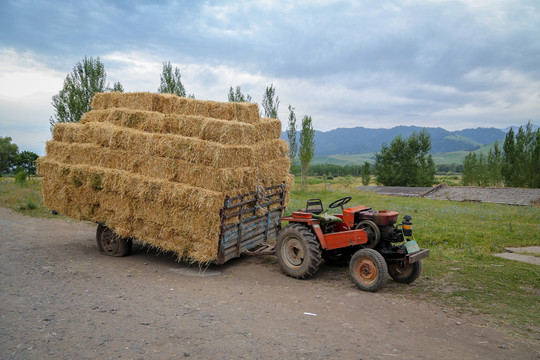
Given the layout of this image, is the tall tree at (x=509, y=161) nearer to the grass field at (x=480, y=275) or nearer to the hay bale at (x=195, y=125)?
the grass field at (x=480, y=275)

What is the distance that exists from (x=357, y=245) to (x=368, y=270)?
794 mm

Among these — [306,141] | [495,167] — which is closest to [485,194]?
[306,141]

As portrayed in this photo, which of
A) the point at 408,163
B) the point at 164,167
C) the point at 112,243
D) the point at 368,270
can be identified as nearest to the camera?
the point at 368,270

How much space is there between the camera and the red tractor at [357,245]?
21.2ft

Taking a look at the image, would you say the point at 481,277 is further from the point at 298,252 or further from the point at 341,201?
the point at 298,252

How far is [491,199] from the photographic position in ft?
95.1

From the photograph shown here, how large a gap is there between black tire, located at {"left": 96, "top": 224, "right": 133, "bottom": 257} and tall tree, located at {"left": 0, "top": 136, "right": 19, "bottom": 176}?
47.6 metres

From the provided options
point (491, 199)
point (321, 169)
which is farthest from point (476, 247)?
point (321, 169)

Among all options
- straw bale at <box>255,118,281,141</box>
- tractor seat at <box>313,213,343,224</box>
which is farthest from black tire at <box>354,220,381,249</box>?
straw bale at <box>255,118,281,141</box>

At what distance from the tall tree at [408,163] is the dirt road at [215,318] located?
5263cm

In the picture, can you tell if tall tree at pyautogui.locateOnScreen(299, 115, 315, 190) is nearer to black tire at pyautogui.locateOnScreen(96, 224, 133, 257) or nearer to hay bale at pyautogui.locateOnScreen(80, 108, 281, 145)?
hay bale at pyautogui.locateOnScreen(80, 108, 281, 145)

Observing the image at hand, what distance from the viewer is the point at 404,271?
6.98 m

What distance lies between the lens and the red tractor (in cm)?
646

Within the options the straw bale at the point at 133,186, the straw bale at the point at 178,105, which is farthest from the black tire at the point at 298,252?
the straw bale at the point at 178,105
